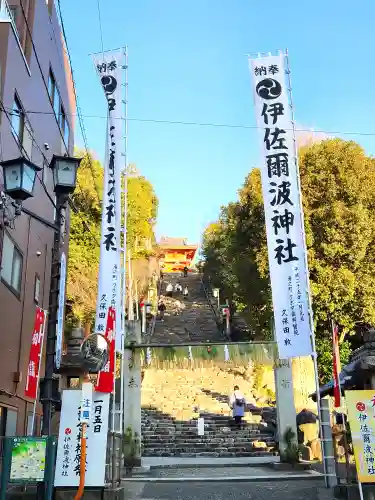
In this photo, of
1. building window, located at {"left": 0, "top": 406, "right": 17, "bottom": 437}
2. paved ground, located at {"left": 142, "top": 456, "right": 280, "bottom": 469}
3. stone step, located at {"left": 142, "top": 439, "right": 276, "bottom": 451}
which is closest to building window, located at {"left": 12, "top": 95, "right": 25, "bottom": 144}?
building window, located at {"left": 0, "top": 406, "right": 17, "bottom": 437}

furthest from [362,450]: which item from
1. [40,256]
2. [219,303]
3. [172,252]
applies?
[172,252]

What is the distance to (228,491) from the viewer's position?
426 inches

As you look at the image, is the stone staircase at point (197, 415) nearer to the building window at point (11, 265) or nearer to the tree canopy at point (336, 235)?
the tree canopy at point (336, 235)

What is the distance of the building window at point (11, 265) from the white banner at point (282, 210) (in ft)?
21.1

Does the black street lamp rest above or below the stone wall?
above

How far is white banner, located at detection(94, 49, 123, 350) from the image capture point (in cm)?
1229

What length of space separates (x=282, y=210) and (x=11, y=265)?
7070 millimetres

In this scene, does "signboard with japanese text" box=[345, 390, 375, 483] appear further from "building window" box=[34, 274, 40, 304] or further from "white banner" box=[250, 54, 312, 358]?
"building window" box=[34, 274, 40, 304]

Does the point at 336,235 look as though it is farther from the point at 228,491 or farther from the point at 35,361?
the point at 35,361

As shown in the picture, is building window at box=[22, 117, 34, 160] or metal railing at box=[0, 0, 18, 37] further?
Result: building window at box=[22, 117, 34, 160]

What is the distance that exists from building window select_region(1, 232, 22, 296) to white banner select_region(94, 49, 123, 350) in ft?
8.29

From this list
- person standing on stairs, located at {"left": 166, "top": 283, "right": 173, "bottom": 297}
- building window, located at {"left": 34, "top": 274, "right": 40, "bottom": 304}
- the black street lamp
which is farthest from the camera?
person standing on stairs, located at {"left": 166, "top": 283, "right": 173, "bottom": 297}

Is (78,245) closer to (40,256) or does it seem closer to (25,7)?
(40,256)

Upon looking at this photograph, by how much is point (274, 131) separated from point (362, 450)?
23.6ft
